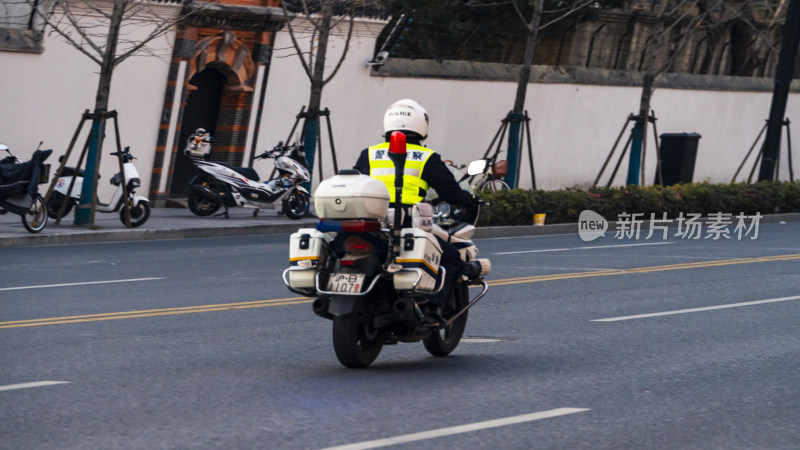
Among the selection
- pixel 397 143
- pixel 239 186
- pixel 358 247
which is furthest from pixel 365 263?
pixel 239 186

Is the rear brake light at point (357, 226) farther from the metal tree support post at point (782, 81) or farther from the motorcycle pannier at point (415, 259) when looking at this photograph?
the metal tree support post at point (782, 81)

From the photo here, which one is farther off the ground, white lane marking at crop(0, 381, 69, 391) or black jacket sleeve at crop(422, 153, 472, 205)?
black jacket sleeve at crop(422, 153, 472, 205)

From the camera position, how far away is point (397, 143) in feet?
29.0

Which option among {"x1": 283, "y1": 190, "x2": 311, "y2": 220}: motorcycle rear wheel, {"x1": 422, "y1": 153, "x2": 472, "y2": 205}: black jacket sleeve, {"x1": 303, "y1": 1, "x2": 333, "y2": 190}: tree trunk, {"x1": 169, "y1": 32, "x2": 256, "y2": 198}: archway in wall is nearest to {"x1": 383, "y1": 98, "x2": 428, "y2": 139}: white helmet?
{"x1": 422, "y1": 153, "x2": 472, "y2": 205}: black jacket sleeve

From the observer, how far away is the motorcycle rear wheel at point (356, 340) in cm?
880

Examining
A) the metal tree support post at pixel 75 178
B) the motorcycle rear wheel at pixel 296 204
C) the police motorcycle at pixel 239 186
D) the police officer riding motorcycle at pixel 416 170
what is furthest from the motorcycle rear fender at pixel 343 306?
the motorcycle rear wheel at pixel 296 204

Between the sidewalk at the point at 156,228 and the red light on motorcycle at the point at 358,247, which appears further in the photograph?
the sidewalk at the point at 156,228

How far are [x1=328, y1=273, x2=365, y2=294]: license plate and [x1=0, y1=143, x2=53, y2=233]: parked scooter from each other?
10.9 m

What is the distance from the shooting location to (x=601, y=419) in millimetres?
7711

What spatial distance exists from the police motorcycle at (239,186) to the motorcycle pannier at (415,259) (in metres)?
13.8

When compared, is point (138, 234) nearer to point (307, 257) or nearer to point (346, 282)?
point (307, 257)

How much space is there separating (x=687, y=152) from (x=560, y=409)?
74.9 ft

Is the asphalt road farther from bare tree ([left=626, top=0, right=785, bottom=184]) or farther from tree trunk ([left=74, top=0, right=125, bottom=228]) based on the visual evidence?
bare tree ([left=626, top=0, right=785, bottom=184])

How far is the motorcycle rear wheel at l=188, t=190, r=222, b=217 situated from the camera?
22.8m
